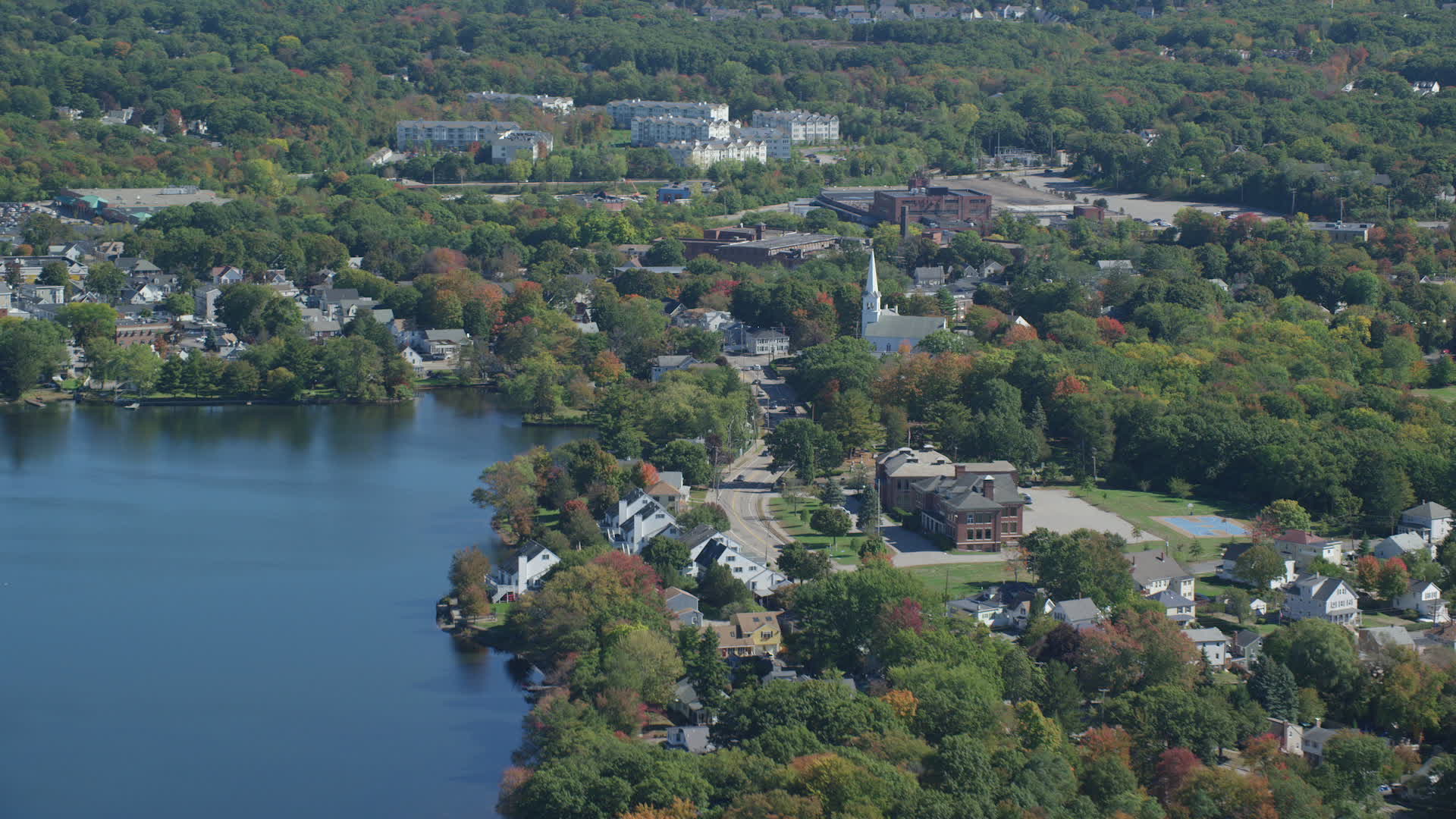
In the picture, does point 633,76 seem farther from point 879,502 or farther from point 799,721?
point 799,721

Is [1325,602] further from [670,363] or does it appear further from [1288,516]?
[670,363]

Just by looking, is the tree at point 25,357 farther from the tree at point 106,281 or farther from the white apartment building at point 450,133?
the white apartment building at point 450,133

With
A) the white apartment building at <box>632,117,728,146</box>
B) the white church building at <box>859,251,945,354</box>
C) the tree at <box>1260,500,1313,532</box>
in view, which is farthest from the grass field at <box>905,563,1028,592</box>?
the white apartment building at <box>632,117,728,146</box>

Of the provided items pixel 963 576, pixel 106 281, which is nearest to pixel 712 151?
pixel 106 281

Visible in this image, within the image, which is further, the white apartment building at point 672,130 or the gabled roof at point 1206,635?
the white apartment building at point 672,130

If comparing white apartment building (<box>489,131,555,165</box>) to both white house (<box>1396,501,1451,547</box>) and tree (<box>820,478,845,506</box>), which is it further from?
white house (<box>1396,501,1451,547</box>)

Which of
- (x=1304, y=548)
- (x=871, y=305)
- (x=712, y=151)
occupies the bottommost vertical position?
(x=1304, y=548)

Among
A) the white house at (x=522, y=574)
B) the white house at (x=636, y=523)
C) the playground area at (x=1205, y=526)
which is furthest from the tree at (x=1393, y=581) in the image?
the white house at (x=522, y=574)
